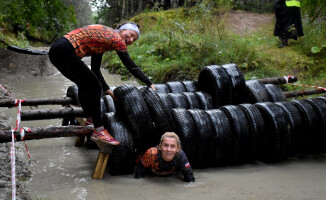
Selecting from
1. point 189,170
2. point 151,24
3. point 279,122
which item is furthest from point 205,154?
point 151,24

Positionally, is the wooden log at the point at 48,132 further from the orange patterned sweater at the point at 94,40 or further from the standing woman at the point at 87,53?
the orange patterned sweater at the point at 94,40

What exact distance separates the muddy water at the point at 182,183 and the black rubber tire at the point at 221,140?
0.45ft

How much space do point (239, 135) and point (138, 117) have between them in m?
1.45

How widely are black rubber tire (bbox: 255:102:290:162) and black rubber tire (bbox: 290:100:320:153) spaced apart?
37 cm

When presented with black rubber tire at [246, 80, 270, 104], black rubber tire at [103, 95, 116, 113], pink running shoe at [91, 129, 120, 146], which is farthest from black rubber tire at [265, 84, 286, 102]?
pink running shoe at [91, 129, 120, 146]

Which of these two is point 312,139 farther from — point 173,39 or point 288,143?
point 173,39

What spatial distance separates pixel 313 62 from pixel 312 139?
15.8 feet

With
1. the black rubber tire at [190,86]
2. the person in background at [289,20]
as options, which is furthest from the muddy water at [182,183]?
the person in background at [289,20]

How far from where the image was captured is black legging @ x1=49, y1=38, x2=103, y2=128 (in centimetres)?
396

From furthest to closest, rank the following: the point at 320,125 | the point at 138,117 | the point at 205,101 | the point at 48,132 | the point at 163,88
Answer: the point at 163,88
the point at 205,101
the point at 320,125
the point at 138,117
the point at 48,132

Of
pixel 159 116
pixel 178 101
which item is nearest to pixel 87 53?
pixel 159 116

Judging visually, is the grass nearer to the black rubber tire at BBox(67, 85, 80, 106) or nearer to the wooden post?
the black rubber tire at BBox(67, 85, 80, 106)

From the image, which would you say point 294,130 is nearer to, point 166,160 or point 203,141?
point 203,141

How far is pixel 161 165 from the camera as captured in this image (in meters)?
4.10
